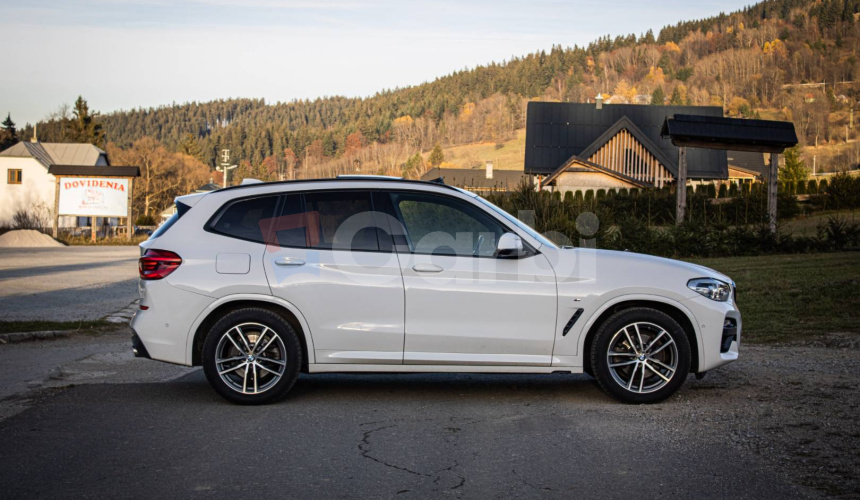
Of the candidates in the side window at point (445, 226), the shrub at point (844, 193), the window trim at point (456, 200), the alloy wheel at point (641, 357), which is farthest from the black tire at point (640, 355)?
the shrub at point (844, 193)

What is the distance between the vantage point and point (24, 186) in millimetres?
79062

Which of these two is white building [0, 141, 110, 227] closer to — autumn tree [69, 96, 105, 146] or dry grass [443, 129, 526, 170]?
autumn tree [69, 96, 105, 146]

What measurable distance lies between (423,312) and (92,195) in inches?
1674

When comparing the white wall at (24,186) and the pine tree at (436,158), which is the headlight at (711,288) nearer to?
the white wall at (24,186)

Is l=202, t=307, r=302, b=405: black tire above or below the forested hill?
below

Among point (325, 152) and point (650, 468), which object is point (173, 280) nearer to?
point (650, 468)

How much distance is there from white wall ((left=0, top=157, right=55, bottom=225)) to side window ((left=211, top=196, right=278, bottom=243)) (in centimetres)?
7872

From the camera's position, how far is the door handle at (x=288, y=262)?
6.57 m

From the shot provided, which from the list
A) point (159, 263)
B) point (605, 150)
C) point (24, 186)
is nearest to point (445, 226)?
point (159, 263)

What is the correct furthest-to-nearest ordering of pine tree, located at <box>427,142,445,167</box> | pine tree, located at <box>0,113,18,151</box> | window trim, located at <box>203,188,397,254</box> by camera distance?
pine tree, located at <box>427,142,445,167</box>, pine tree, located at <box>0,113,18,151</box>, window trim, located at <box>203,188,397,254</box>

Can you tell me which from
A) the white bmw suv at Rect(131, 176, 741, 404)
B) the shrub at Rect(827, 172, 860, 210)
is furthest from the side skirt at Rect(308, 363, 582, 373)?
the shrub at Rect(827, 172, 860, 210)

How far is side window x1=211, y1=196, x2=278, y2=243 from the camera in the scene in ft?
22.0

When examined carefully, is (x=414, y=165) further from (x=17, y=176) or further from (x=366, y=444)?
(x=366, y=444)

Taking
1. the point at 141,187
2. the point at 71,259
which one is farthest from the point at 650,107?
the point at 141,187
